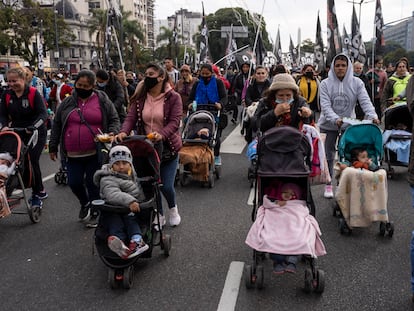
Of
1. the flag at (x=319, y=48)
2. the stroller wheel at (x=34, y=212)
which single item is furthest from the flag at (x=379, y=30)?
the stroller wheel at (x=34, y=212)

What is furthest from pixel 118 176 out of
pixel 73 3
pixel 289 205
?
pixel 73 3

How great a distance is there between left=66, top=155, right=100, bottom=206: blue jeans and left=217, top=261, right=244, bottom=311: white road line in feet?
7.09

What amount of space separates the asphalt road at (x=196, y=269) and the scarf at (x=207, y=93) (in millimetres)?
2805

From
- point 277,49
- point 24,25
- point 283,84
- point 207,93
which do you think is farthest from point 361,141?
point 24,25

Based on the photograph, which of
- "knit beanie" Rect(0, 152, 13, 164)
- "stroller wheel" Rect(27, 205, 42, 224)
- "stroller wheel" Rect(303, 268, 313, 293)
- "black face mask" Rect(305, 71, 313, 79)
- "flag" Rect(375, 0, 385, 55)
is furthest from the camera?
"flag" Rect(375, 0, 385, 55)

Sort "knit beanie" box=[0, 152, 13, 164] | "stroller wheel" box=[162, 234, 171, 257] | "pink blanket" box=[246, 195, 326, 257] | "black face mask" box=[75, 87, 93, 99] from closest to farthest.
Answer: "pink blanket" box=[246, 195, 326, 257] → "stroller wheel" box=[162, 234, 171, 257] → "black face mask" box=[75, 87, 93, 99] → "knit beanie" box=[0, 152, 13, 164]

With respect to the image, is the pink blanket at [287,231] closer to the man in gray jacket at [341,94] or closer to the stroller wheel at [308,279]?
the stroller wheel at [308,279]

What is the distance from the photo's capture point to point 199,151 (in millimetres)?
7391

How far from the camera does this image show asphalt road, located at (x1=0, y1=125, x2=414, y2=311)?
148 inches

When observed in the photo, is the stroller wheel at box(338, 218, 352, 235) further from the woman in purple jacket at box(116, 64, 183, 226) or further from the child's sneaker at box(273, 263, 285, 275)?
the woman in purple jacket at box(116, 64, 183, 226)

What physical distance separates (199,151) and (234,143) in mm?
3944

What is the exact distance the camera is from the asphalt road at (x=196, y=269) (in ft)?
12.3

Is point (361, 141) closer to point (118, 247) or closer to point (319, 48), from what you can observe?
point (118, 247)

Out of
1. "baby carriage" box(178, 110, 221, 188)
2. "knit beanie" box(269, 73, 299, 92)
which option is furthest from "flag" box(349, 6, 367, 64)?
"knit beanie" box(269, 73, 299, 92)
